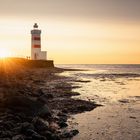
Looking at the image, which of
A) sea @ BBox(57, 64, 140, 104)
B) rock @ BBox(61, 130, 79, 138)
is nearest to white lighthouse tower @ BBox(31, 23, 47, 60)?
sea @ BBox(57, 64, 140, 104)

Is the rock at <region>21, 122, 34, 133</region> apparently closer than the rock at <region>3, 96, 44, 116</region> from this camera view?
Yes

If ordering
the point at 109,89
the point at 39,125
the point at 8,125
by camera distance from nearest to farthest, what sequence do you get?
the point at 8,125, the point at 39,125, the point at 109,89

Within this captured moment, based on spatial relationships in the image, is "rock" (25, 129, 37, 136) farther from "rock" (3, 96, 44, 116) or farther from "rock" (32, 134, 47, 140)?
"rock" (3, 96, 44, 116)

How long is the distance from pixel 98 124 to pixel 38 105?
105 inches

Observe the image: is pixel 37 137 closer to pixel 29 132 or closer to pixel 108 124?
pixel 29 132

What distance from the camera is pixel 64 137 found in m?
13.0

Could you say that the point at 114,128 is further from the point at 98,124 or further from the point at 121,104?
the point at 121,104

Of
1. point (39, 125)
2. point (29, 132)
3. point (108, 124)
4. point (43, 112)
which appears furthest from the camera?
point (43, 112)

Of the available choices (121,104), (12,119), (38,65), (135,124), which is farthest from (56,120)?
(38,65)

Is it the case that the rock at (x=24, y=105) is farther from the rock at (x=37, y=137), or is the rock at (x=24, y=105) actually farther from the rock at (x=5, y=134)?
the rock at (x=37, y=137)

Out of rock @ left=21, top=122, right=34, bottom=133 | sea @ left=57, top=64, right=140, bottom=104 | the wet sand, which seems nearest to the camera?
rock @ left=21, top=122, right=34, bottom=133

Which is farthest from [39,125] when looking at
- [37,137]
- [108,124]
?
[108,124]

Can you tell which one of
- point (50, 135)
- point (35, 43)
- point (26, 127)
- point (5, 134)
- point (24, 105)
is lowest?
point (50, 135)

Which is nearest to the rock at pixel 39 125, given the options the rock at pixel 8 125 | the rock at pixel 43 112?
the rock at pixel 8 125
